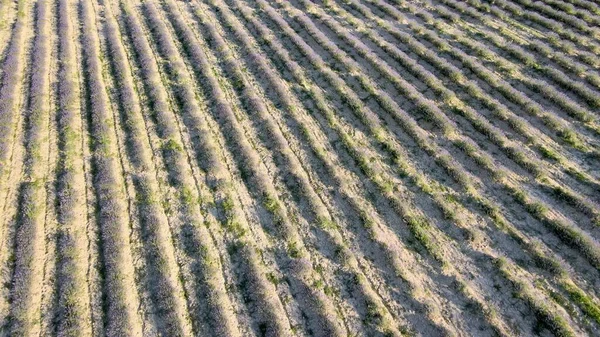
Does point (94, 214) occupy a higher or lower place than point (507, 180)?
lower

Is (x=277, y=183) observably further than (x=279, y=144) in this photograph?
No

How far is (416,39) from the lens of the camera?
80.0 ft

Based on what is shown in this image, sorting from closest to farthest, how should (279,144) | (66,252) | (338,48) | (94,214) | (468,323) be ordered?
(468,323), (66,252), (94,214), (279,144), (338,48)

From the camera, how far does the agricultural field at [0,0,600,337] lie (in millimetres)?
12242

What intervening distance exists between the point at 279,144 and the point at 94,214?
22.4 ft

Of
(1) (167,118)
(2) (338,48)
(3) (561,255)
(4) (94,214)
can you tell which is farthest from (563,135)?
(4) (94,214)

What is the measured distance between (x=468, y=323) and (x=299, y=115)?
10346 millimetres

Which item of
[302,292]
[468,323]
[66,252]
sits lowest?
[66,252]

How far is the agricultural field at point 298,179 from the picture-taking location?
40.2 feet

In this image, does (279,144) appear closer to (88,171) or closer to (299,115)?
(299,115)

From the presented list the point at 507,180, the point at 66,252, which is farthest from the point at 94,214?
the point at 507,180

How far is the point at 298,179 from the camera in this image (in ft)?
51.9

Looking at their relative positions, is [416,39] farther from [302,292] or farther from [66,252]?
[66,252]

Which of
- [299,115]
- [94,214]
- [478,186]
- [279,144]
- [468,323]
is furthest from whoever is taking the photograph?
[299,115]
